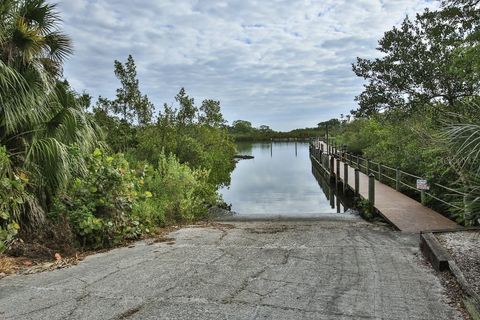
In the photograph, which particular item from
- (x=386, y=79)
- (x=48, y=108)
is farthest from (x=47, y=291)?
(x=386, y=79)

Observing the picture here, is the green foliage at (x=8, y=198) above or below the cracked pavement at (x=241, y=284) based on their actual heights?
above

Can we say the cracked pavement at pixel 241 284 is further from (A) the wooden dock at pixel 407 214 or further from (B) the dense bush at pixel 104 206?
(A) the wooden dock at pixel 407 214

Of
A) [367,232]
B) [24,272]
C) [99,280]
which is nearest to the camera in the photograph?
[99,280]

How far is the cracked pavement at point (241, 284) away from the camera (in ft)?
12.2

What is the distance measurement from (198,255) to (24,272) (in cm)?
221

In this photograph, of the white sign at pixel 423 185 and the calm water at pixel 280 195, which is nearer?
the white sign at pixel 423 185

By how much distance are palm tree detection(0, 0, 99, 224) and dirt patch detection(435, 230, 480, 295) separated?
5610 mm

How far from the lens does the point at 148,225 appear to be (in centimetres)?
800

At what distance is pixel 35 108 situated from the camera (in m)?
6.41

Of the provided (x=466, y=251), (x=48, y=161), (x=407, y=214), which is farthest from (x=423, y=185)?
(x=48, y=161)

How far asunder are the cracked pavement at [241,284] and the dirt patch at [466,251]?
352 millimetres

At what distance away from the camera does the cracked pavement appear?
3705 millimetres

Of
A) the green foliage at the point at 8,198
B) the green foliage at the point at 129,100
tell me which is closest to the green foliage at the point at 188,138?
the green foliage at the point at 129,100

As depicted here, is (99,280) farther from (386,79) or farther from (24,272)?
(386,79)
